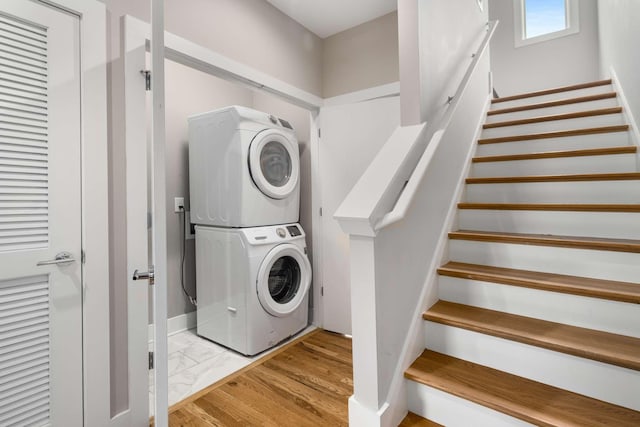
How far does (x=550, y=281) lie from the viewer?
1292 millimetres

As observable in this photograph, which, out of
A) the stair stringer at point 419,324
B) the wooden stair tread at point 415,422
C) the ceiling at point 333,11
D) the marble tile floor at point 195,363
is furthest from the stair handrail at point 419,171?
the marble tile floor at point 195,363

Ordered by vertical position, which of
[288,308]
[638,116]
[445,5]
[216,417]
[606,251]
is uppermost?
[445,5]

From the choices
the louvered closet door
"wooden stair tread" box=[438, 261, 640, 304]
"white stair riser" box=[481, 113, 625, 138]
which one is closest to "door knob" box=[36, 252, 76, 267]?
the louvered closet door

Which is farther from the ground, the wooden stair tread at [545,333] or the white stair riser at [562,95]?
the white stair riser at [562,95]

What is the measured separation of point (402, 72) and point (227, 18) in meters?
1.34

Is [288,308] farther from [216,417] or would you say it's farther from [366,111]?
[366,111]

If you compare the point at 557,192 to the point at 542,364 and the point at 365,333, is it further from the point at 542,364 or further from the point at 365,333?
the point at 365,333

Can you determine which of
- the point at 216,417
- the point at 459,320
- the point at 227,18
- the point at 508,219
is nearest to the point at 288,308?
the point at 216,417

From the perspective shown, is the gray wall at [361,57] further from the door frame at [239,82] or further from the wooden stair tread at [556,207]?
the wooden stair tread at [556,207]

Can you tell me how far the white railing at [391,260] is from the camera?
1103mm

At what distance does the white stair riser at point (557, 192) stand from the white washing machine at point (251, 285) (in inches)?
58.9

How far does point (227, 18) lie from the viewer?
204 cm

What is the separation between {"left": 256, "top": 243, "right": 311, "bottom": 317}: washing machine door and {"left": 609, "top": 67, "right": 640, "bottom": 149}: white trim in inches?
91.3

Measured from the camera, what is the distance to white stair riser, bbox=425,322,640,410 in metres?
0.99
